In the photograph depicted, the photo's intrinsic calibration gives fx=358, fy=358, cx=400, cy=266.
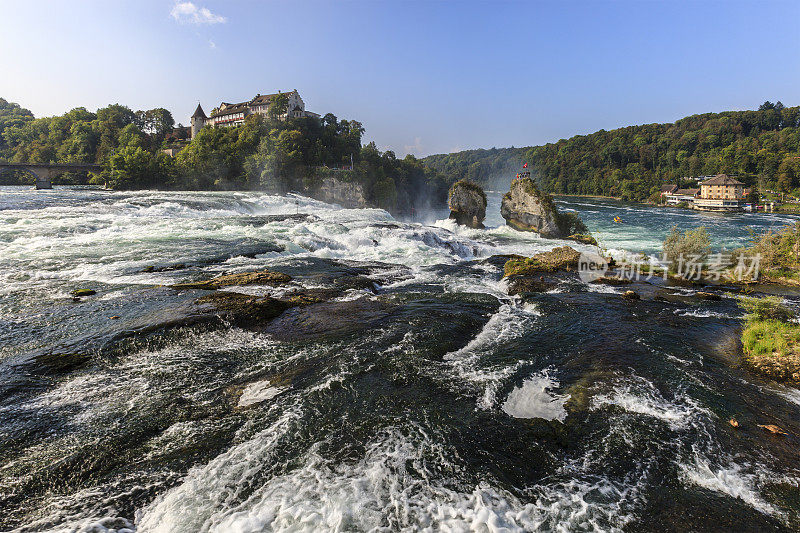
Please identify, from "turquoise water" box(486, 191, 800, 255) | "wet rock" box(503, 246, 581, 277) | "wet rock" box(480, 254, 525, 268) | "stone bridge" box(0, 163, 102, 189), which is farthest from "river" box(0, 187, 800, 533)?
"stone bridge" box(0, 163, 102, 189)

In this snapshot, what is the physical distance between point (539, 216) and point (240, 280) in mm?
37049

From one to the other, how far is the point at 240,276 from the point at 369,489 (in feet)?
41.3

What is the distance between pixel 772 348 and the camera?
11.2m

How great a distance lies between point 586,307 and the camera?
15.9 meters

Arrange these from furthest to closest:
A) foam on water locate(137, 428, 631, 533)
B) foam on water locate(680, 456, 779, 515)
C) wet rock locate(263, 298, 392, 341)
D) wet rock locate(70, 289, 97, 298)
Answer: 1. wet rock locate(70, 289, 97, 298)
2. wet rock locate(263, 298, 392, 341)
3. foam on water locate(680, 456, 779, 515)
4. foam on water locate(137, 428, 631, 533)

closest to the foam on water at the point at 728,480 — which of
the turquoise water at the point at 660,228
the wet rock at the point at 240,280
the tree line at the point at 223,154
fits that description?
the wet rock at the point at 240,280

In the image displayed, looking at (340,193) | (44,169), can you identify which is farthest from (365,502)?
(44,169)

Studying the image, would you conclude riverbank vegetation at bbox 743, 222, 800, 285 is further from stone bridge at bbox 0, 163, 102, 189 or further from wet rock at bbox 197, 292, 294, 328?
stone bridge at bbox 0, 163, 102, 189

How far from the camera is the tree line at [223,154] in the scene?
6266cm

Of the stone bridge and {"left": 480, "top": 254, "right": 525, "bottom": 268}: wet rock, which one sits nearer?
Answer: {"left": 480, "top": 254, "right": 525, "bottom": 268}: wet rock

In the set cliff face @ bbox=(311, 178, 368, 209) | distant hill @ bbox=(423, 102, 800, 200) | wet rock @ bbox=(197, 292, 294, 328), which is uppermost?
distant hill @ bbox=(423, 102, 800, 200)

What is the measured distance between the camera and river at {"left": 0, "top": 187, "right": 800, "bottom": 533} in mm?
5727

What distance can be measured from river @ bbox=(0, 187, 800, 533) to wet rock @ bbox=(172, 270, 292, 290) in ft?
3.90

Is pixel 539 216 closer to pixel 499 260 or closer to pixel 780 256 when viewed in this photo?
pixel 499 260
